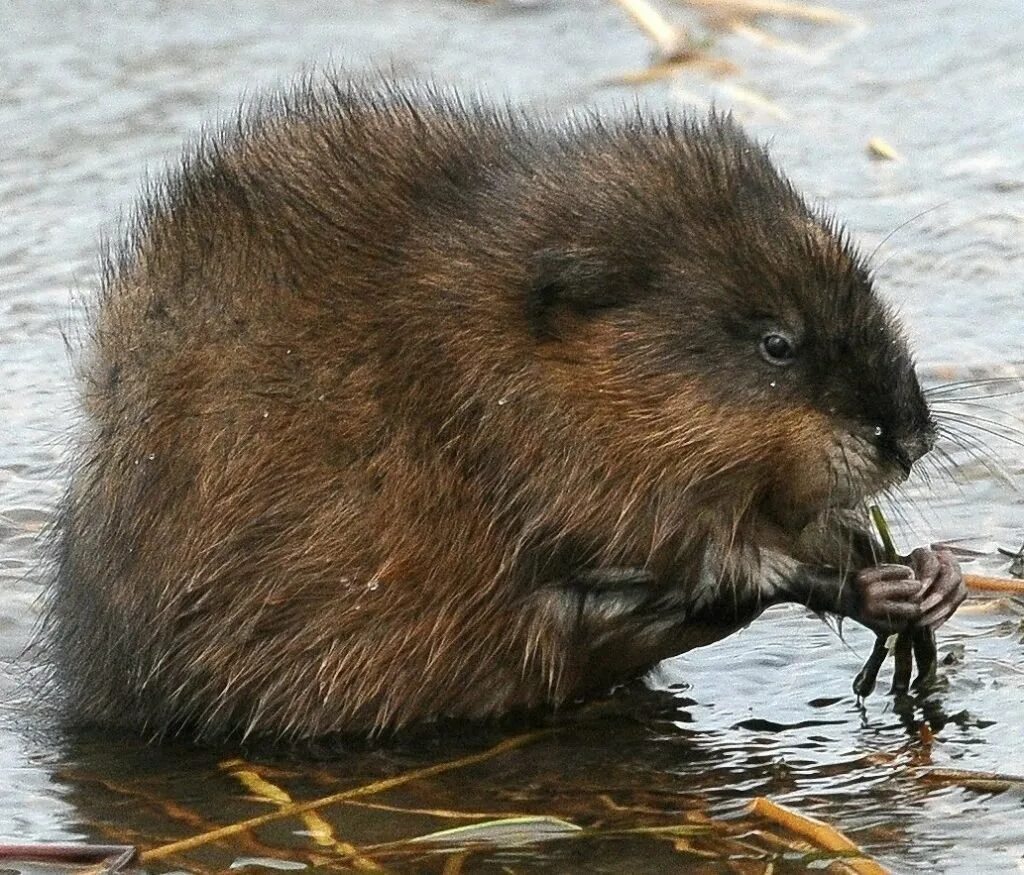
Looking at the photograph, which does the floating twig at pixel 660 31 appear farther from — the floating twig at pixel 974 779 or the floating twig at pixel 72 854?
the floating twig at pixel 72 854

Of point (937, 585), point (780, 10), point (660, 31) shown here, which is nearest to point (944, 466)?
point (937, 585)

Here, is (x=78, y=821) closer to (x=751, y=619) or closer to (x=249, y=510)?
(x=249, y=510)

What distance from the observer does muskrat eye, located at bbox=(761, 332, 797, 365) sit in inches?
201

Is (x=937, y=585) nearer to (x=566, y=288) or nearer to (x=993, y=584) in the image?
(x=993, y=584)

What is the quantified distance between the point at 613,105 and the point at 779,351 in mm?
4725

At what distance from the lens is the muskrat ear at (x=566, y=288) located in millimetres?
5172

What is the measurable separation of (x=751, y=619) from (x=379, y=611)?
80cm

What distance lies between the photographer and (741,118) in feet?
31.9

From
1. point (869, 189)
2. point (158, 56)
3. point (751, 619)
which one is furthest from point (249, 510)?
point (158, 56)

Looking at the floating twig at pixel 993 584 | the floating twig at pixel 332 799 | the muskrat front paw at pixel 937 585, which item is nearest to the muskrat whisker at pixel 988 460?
the floating twig at pixel 993 584

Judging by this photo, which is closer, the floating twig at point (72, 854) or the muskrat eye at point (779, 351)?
the floating twig at point (72, 854)

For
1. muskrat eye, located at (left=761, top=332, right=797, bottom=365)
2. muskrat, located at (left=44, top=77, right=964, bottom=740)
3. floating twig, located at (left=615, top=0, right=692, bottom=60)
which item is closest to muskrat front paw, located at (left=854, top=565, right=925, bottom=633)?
muskrat, located at (left=44, top=77, right=964, bottom=740)

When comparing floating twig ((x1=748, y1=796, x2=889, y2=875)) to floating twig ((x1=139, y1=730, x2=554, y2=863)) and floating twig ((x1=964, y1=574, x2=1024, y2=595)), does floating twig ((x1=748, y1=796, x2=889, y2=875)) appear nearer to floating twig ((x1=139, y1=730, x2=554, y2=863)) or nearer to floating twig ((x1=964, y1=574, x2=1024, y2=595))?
floating twig ((x1=139, y1=730, x2=554, y2=863))

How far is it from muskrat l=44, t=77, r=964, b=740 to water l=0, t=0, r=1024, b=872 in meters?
0.23
